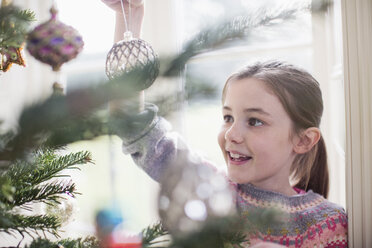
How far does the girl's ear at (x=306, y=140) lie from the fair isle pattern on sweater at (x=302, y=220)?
0.40ft

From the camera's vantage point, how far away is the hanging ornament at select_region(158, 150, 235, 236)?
0.97 metres

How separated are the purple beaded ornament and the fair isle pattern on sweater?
541mm

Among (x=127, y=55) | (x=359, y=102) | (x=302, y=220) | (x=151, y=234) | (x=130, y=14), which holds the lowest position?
(x=302, y=220)

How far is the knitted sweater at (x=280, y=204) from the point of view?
82 cm

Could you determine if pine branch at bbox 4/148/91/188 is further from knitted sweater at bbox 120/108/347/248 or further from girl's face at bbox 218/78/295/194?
girl's face at bbox 218/78/295/194

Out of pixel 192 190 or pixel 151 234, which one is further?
pixel 192 190

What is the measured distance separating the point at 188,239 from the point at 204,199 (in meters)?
0.80

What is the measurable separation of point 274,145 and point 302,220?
200 mm

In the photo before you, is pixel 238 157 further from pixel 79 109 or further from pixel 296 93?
pixel 79 109

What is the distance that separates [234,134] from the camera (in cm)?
84

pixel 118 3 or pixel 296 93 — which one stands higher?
pixel 118 3

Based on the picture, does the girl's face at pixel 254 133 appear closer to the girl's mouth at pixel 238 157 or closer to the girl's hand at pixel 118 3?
the girl's mouth at pixel 238 157

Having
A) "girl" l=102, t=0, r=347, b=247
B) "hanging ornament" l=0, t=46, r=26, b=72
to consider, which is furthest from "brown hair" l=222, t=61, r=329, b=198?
"hanging ornament" l=0, t=46, r=26, b=72

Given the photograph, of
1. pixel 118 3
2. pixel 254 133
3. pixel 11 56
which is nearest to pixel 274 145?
pixel 254 133
